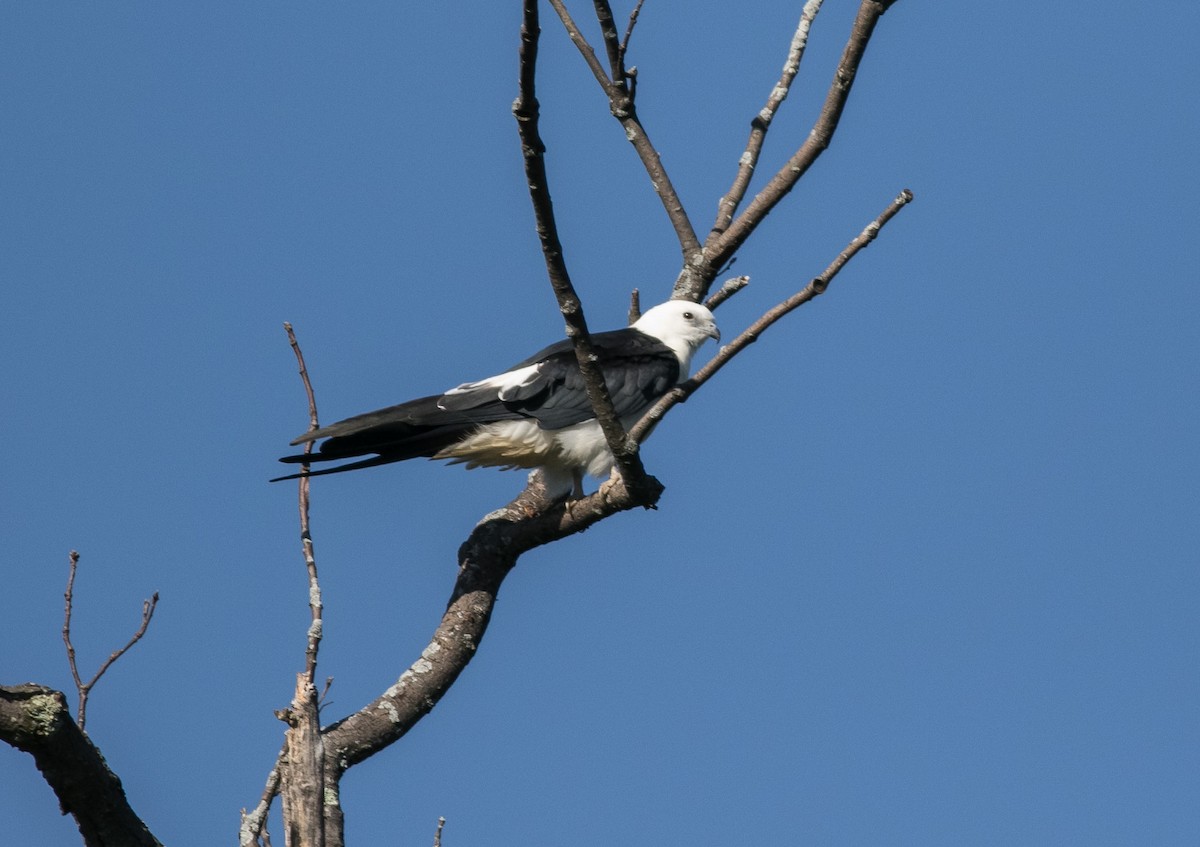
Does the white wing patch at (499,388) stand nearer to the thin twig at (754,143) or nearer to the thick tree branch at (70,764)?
the thin twig at (754,143)

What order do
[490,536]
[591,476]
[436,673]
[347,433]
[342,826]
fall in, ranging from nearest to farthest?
1. [342,826]
2. [436,673]
3. [490,536]
4. [347,433]
5. [591,476]

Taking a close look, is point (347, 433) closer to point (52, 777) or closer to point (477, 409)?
point (477, 409)

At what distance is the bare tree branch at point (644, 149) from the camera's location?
6.02 metres

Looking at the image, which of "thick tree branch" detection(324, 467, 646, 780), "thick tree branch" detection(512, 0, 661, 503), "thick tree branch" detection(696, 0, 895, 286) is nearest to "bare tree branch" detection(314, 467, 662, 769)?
"thick tree branch" detection(324, 467, 646, 780)

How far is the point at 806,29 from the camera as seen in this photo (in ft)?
19.1

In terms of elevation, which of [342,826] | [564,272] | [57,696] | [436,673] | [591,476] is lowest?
[342,826]

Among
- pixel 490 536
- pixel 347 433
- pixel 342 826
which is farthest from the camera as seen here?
pixel 347 433

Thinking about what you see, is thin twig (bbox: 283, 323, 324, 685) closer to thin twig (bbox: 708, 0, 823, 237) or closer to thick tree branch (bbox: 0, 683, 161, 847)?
thick tree branch (bbox: 0, 683, 161, 847)

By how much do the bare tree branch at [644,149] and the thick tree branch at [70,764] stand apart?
3.55m

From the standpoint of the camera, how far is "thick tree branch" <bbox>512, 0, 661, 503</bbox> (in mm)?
3053

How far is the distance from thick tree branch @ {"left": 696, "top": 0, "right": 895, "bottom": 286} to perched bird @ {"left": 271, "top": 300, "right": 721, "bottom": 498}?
18.4 inches

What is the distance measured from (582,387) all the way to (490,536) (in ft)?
4.41

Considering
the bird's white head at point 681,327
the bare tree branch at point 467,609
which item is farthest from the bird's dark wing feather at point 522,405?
the bare tree branch at point 467,609

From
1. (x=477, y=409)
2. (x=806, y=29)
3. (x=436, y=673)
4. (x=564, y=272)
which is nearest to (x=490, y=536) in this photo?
(x=436, y=673)
